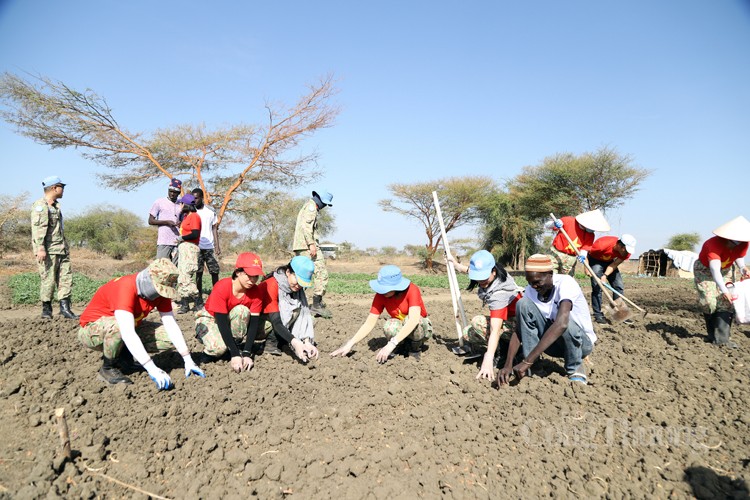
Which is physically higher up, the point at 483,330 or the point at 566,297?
the point at 566,297

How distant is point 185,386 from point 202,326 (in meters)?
0.60

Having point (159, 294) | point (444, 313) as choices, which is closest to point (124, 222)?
point (444, 313)

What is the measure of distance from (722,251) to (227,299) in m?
4.45

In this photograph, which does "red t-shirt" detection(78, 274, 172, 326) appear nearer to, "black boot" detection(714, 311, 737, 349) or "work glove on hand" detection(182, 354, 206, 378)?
"work glove on hand" detection(182, 354, 206, 378)

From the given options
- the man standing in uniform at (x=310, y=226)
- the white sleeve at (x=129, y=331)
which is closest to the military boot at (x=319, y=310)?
the man standing in uniform at (x=310, y=226)

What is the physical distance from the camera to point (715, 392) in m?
3.33

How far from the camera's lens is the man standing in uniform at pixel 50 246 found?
5.06m

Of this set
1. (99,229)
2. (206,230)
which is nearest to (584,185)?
(206,230)

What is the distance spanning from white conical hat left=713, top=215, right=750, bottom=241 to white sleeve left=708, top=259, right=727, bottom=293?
0.25 meters

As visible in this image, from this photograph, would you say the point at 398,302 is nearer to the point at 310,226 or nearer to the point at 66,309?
the point at 310,226

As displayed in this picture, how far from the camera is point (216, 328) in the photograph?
3.79 metres

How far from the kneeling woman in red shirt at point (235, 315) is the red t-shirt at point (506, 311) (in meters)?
1.73

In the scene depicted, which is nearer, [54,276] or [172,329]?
[172,329]

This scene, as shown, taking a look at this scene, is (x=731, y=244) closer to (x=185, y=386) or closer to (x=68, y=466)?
(x=185, y=386)
